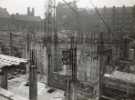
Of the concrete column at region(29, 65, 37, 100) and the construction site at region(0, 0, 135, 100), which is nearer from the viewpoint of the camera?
the construction site at region(0, 0, 135, 100)

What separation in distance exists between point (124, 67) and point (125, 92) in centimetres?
191

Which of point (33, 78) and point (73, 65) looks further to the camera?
point (33, 78)

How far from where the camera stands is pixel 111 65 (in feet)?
21.3

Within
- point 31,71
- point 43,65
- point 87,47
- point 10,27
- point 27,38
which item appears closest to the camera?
point 31,71

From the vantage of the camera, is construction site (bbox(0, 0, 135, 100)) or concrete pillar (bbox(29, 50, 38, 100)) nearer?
construction site (bbox(0, 0, 135, 100))

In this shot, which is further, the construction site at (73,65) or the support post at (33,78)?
the support post at (33,78)

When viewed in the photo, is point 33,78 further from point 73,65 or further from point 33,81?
point 73,65

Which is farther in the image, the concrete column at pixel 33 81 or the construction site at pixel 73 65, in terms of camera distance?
the concrete column at pixel 33 81

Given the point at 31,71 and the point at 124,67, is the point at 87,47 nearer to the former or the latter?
the point at 124,67

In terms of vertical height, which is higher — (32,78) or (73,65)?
(73,65)

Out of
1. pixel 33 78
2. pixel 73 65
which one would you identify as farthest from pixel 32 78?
pixel 73 65

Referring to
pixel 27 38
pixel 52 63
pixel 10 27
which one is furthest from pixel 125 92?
pixel 10 27

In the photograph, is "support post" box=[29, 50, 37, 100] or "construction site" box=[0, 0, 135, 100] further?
"support post" box=[29, 50, 37, 100]

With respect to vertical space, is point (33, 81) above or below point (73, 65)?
below
